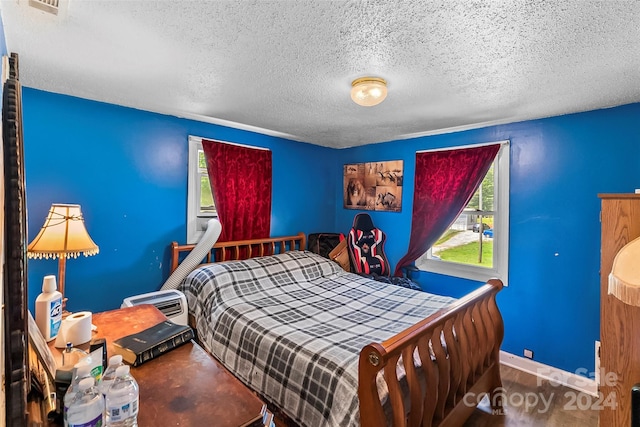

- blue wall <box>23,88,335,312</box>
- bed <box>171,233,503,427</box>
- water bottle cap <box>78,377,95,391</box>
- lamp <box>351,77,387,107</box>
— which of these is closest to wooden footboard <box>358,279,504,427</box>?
bed <box>171,233,503,427</box>

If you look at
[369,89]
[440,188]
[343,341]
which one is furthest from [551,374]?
[369,89]

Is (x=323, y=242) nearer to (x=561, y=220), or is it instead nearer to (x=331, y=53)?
(x=561, y=220)

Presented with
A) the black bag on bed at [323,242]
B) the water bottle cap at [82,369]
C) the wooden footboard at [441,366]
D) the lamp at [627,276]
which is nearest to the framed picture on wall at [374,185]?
the black bag on bed at [323,242]

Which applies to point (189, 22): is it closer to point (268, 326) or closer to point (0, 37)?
point (0, 37)

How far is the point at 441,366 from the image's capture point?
162cm

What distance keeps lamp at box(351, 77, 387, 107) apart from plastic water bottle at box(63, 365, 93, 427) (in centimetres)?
A: 181

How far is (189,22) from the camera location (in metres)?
1.34

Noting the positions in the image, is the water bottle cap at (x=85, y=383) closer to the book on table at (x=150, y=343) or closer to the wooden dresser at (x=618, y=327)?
the book on table at (x=150, y=343)

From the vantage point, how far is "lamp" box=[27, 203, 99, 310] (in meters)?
1.74

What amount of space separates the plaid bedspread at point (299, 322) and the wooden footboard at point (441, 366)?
0.21 metres

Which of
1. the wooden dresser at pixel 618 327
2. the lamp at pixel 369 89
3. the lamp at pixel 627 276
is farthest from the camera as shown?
the lamp at pixel 369 89

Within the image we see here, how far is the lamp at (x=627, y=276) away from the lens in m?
1.16

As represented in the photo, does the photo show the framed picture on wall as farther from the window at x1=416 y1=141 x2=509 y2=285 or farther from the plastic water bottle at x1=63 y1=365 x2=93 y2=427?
the plastic water bottle at x1=63 y1=365 x2=93 y2=427

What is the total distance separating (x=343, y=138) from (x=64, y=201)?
2666 millimetres
